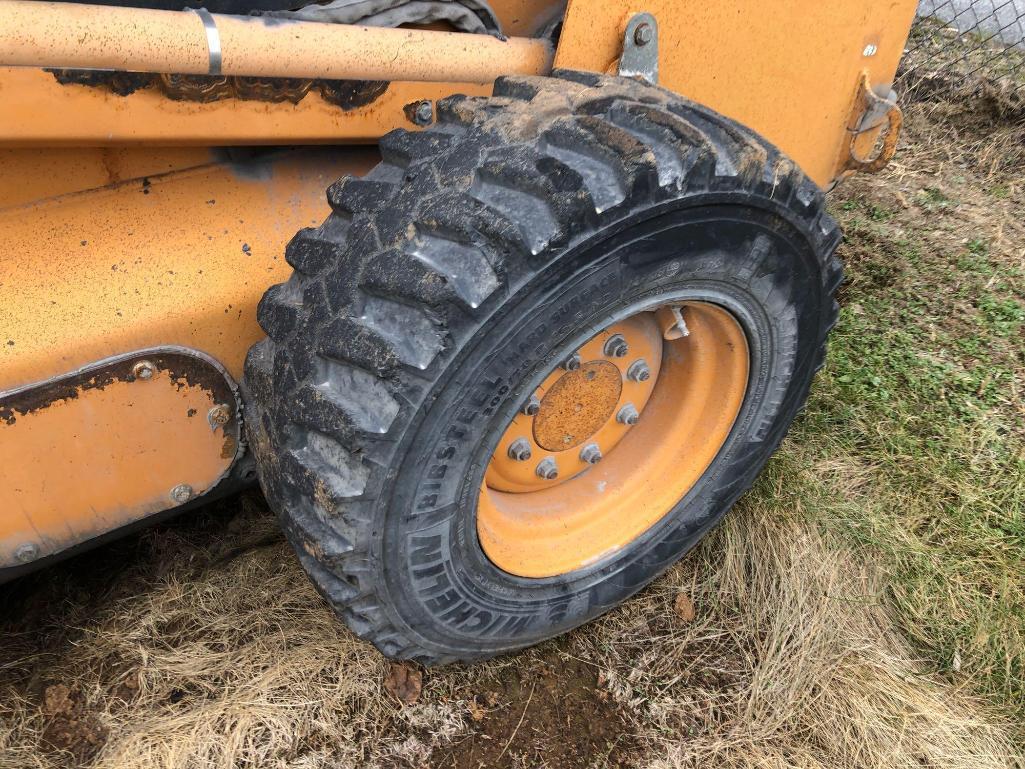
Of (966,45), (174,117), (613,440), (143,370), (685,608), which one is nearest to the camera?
(174,117)

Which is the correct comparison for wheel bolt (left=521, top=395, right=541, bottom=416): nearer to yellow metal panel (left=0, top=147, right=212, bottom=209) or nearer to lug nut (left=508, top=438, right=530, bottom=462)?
lug nut (left=508, top=438, right=530, bottom=462)

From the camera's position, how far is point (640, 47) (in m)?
1.65

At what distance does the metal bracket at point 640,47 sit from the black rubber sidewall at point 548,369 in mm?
371

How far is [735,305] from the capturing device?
65.0 inches

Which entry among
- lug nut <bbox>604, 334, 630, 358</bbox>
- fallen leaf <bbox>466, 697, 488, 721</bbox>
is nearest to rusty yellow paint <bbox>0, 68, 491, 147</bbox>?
lug nut <bbox>604, 334, 630, 358</bbox>

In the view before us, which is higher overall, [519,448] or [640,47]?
[640,47]

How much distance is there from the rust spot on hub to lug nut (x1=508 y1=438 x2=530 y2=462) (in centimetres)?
3

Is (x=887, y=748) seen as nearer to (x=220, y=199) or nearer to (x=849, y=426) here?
(x=849, y=426)

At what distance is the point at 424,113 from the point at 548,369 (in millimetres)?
560

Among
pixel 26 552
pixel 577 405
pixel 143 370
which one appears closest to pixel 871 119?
pixel 577 405

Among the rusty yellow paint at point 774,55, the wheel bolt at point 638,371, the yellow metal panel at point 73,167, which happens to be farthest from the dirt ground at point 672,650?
the yellow metal panel at point 73,167

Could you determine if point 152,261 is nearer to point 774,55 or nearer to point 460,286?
point 460,286

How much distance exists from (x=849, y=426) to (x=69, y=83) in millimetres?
2085

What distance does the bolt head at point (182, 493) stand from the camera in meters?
1.65
